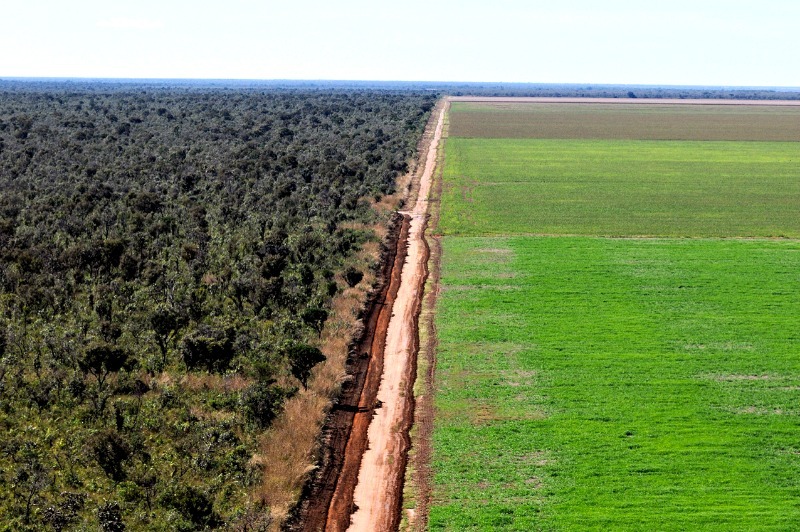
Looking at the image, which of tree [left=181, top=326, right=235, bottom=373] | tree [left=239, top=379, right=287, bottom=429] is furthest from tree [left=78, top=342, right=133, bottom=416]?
tree [left=239, top=379, right=287, bottom=429]

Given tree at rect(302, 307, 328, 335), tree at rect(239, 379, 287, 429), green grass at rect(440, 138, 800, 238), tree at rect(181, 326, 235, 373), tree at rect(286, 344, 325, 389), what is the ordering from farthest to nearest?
green grass at rect(440, 138, 800, 238) < tree at rect(302, 307, 328, 335) < tree at rect(181, 326, 235, 373) < tree at rect(286, 344, 325, 389) < tree at rect(239, 379, 287, 429)

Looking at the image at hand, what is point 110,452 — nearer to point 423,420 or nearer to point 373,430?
point 373,430

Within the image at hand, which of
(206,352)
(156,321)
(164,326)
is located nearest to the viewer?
(206,352)

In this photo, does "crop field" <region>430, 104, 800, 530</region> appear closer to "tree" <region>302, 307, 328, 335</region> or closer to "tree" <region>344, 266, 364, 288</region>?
"tree" <region>344, 266, 364, 288</region>

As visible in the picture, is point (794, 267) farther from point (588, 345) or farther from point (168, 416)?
point (168, 416)

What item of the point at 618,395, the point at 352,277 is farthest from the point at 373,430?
the point at 352,277

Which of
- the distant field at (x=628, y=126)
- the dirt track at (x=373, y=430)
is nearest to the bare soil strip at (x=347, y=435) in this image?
the dirt track at (x=373, y=430)

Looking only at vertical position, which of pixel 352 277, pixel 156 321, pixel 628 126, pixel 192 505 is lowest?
pixel 192 505
